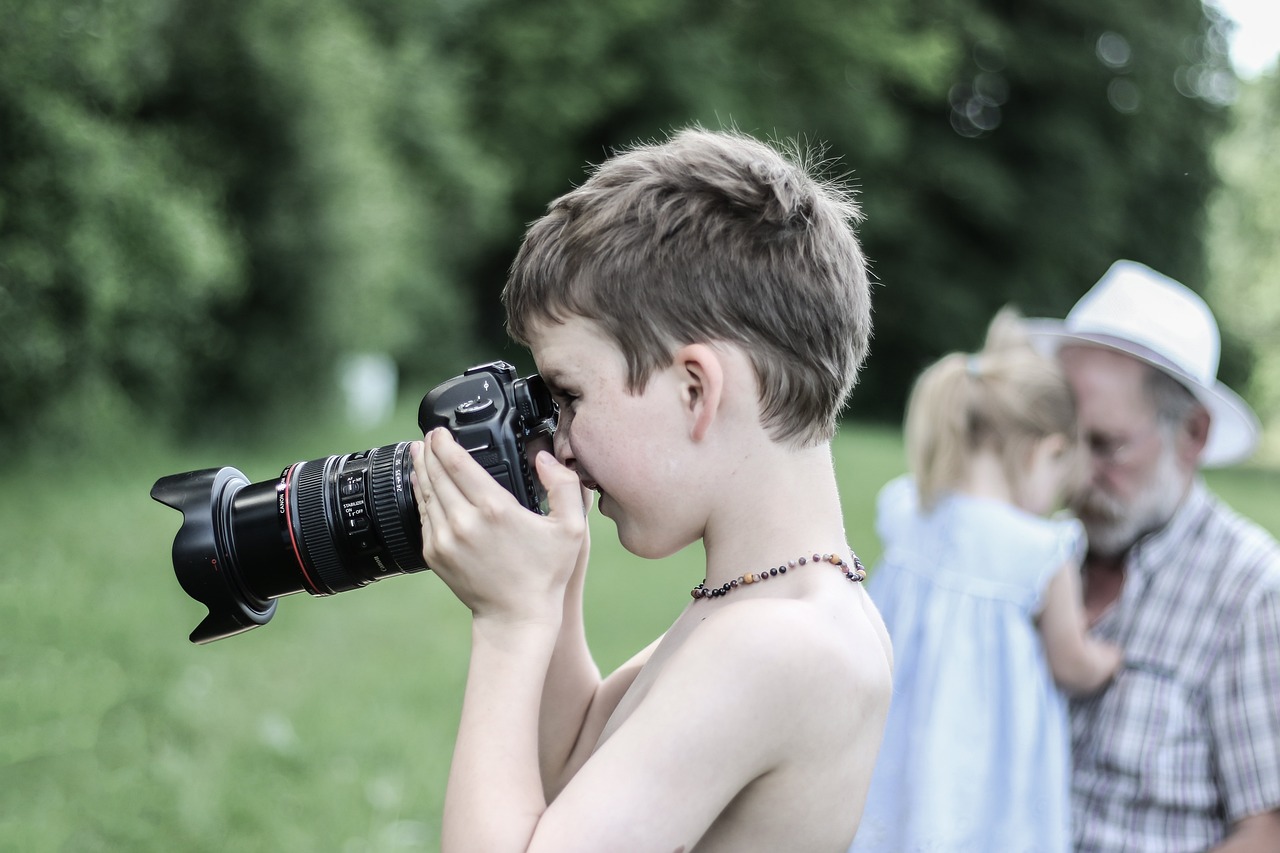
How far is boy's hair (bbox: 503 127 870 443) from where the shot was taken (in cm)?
161

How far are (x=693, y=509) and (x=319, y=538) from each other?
60 cm

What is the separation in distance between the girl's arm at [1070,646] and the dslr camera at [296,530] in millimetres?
1655

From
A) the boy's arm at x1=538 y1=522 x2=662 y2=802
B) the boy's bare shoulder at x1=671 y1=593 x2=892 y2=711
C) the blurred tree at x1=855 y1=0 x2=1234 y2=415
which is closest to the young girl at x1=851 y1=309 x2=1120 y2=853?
the boy's arm at x1=538 y1=522 x2=662 y2=802

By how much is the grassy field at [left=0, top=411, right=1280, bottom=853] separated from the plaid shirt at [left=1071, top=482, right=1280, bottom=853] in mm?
2453

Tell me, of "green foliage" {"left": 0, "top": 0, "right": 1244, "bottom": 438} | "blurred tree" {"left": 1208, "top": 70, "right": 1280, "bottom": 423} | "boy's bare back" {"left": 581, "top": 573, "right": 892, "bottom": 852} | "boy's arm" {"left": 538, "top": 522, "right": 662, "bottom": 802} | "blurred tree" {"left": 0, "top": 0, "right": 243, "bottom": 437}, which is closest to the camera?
"boy's bare back" {"left": 581, "top": 573, "right": 892, "bottom": 852}

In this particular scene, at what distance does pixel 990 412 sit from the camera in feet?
10.6

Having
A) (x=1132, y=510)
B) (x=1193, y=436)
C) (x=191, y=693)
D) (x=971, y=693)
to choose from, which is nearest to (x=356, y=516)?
(x=971, y=693)

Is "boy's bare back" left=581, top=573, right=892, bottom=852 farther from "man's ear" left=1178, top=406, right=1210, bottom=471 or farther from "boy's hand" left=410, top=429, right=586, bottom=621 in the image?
"man's ear" left=1178, top=406, right=1210, bottom=471

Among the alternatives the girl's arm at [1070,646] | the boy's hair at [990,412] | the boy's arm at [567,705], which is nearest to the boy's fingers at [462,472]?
the boy's arm at [567,705]

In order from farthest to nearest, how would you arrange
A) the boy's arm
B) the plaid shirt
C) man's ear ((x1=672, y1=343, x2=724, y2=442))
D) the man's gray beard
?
the man's gray beard < the plaid shirt < the boy's arm < man's ear ((x1=672, y1=343, x2=724, y2=442))

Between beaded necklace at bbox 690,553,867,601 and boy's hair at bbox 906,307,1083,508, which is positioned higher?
beaded necklace at bbox 690,553,867,601

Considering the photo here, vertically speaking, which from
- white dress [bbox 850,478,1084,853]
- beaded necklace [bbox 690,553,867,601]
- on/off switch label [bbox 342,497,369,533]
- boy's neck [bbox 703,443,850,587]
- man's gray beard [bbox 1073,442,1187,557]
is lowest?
white dress [bbox 850,478,1084,853]

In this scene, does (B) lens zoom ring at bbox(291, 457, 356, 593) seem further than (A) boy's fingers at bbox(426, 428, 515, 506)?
Yes

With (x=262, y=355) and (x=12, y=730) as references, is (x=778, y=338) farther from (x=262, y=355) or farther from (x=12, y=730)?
(x=262, y=355)
